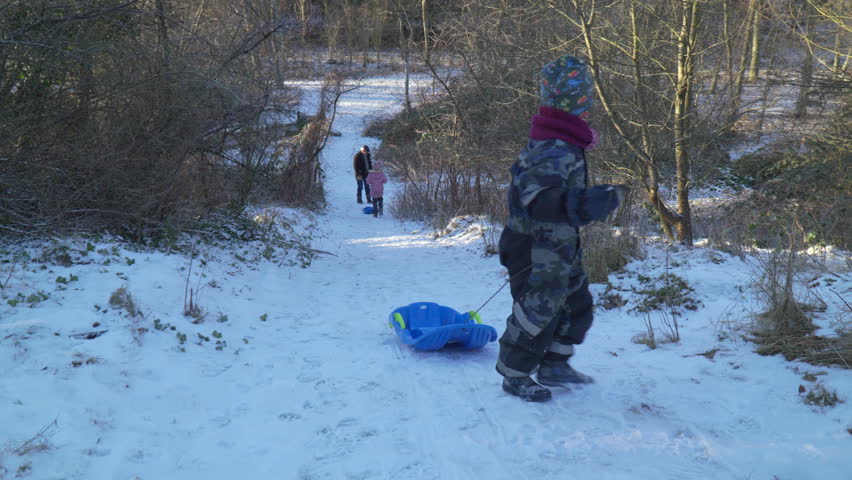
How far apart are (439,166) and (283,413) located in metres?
9.78

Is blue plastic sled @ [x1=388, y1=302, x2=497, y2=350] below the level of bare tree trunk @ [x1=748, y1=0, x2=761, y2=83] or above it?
below

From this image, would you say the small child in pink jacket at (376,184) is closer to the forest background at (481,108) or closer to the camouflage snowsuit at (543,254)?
the forest background at (481,108)

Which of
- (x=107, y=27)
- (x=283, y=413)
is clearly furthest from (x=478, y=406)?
(x=107, y=27)

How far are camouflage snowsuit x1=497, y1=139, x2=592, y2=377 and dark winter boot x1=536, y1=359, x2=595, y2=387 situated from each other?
0.16 metres

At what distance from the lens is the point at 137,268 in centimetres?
537

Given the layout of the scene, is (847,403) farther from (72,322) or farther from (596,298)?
(72,322)

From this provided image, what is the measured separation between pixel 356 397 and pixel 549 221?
1700 millimetres

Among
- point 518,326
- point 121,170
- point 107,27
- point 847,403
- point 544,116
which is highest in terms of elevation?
point 107,27

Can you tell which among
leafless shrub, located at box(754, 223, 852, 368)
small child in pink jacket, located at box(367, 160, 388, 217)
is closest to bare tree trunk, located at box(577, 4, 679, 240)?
leafless shrub, located at box(754, 223, 852, 368)

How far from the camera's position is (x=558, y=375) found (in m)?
3.68

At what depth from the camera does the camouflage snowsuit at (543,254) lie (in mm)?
3229

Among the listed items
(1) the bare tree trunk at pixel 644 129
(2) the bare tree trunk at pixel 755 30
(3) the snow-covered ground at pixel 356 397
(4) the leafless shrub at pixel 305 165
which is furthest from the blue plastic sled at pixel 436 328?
(4) the leafless shrub at pixel 305 165

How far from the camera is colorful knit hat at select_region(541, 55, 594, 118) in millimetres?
3309

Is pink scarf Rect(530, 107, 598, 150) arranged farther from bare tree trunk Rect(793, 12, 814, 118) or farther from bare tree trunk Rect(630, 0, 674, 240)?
bare tree trunk Rect(630, 0, 674, 240)
